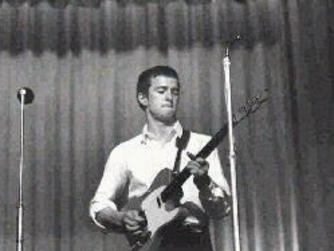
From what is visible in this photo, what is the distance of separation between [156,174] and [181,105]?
45 centimetres


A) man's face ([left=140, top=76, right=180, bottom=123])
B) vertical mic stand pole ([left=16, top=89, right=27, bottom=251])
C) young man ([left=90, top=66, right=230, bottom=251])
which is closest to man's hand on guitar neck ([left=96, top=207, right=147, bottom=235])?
young man ([left=90, top=66, right=230, bottom=251])

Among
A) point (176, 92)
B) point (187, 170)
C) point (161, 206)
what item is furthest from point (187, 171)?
point (176, 92)

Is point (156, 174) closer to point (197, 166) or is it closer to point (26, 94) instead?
point (197, 166)

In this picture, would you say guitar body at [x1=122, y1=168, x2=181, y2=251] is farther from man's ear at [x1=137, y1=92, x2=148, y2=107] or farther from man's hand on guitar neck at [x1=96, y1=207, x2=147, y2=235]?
man's ear at [x1=137, y1=92, x2=148, y2=107]

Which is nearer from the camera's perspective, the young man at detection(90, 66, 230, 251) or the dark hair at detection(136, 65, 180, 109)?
the young man at detection(90, 66, 230, 251)

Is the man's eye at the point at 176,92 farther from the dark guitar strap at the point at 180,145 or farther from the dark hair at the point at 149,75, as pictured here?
the dark guitar strap at the point at 180,145

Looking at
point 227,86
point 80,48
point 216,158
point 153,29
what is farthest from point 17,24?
point 227,86

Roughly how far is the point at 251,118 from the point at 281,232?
61 cm

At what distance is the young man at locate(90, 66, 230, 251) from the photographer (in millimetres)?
3930

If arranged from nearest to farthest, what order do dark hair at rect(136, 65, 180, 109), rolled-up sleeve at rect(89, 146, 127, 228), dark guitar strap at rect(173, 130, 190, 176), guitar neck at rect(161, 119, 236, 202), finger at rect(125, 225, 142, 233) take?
guitar neck at rect(161, 119, 236, 202), finger at rect(125, 225, 142, 233), dark guitar strap at rect(173, 130, 190, 176), rolled-up sleeve at rect(89, 146, 127, 228), dark hair at rect(136, 65, 180, 109)

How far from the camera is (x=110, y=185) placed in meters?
4.15

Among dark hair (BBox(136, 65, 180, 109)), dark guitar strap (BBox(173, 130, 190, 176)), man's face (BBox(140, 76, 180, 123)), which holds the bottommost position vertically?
dark guitar strap (BBox(173, 130, 190, 176))

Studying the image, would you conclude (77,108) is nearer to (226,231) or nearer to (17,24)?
(17,24)

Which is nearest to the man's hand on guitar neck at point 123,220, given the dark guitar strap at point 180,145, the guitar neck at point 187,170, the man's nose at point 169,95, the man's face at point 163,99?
the guitar neck at point 187,170
